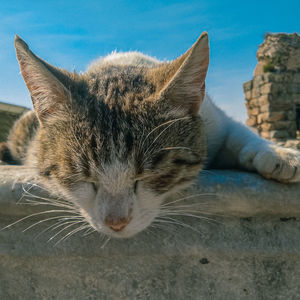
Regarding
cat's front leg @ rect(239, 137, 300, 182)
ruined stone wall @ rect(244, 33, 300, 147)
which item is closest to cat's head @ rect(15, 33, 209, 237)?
cat's front leg @ rect(239, 137, 300, 182)

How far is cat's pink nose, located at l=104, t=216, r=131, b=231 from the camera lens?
4.54 ft

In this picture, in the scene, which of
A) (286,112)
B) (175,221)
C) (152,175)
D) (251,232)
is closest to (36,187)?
(152,175)

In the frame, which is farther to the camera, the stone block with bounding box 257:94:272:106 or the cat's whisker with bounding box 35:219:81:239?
the stone block with bounding box 257:94:272:106

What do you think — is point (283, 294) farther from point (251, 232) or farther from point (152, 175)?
point (152, 175)

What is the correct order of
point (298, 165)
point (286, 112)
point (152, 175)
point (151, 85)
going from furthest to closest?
point (286, 112) < point (151, 85) < point (298, 165) < point (152, 175)

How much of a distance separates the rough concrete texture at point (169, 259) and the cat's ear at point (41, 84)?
46 cm

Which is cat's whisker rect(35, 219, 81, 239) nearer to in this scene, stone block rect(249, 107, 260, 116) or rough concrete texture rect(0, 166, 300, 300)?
rough concrete texture rect(0, 166, 300, 300)

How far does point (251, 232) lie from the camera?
1641 mm

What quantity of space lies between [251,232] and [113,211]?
742 millimetres

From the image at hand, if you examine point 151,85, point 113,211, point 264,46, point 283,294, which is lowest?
point 283,294

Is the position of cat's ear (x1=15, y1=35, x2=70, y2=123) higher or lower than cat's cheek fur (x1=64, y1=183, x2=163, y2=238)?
higher

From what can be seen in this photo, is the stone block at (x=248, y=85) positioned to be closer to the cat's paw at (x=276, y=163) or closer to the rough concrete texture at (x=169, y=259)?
the cat's paw at (x=276, y=163)

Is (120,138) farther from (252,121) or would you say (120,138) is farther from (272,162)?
(252,121)

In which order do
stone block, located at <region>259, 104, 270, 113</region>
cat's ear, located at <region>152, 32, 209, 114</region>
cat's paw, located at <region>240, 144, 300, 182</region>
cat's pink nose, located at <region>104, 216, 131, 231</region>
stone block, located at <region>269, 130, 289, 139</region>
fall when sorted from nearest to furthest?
cat's pink nose, located at <region>104, 216, 131, 231</region> → cat's ear, located at <region>152, 32, 209, 114</region> → cat's paw, located at <region>240, 144, 300, 182</region> → stone block, located at <region>269, 130, 289, 139</region> → stone block, located at <region>259, 104, 270, 113</region>
